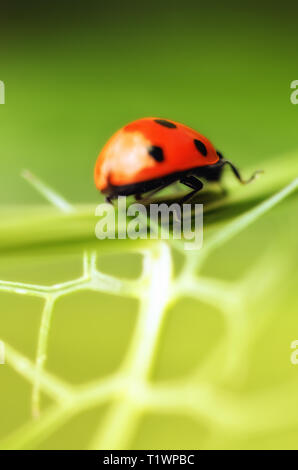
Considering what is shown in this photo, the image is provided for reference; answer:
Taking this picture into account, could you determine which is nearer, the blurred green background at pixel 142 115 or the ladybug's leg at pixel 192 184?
the ladybug's leg at pixel 192 184

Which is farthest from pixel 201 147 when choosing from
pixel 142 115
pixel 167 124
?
pixel 142 115

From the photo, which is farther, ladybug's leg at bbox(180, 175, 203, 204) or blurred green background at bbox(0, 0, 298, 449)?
blurred green background at bbox(0, 0, 298, 449)

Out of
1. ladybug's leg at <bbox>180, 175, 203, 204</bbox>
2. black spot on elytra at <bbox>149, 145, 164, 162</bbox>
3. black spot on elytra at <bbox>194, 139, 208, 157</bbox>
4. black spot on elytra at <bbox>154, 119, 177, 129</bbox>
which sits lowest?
ladybug's leg at <bbox>180, 175, 203, 204</bbox>

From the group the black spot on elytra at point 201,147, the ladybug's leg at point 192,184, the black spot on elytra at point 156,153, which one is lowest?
the ladybug's leg at point 192,184

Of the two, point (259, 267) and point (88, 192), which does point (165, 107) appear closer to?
point (88, 192)

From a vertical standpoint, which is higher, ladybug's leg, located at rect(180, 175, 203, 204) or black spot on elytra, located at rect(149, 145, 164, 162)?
black spot on elytra, located at rect(149, 145, 164, 162)

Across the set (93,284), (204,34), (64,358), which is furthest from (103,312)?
(204,34)

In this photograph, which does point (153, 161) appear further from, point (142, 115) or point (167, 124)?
point (142, 115)

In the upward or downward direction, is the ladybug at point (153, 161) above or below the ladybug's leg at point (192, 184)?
above
